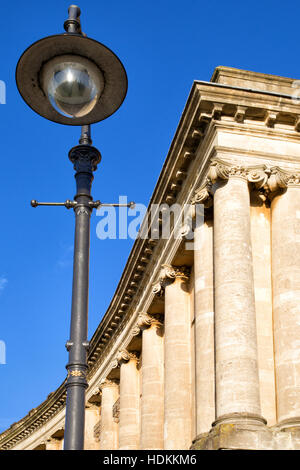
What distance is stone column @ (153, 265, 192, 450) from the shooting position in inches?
1006

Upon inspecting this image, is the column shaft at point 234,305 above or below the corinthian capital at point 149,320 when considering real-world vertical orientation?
below

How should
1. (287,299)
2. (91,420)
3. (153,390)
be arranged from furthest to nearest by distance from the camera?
(91,420), (153,390), (287,299)

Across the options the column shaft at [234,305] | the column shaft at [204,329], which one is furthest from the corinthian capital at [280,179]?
the column shaft at [204,329]

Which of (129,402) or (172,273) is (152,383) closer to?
(129,402)

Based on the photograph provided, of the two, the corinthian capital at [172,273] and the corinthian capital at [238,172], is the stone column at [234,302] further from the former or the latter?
the corinthian capital at [172,273]

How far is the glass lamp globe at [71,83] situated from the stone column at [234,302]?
10875mm

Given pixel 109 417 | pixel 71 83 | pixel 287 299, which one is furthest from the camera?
pixel 109 417

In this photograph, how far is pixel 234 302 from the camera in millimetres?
19906

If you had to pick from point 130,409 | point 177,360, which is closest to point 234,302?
point 177,360

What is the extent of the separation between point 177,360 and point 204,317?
192 inches

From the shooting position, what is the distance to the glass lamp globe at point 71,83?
33.0ft

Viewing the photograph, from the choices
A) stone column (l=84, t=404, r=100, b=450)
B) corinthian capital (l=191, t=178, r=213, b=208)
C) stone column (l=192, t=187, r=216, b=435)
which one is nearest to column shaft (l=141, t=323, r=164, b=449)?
stone column (l=192, t=187, r=216, b=435)

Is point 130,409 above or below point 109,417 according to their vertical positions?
below
